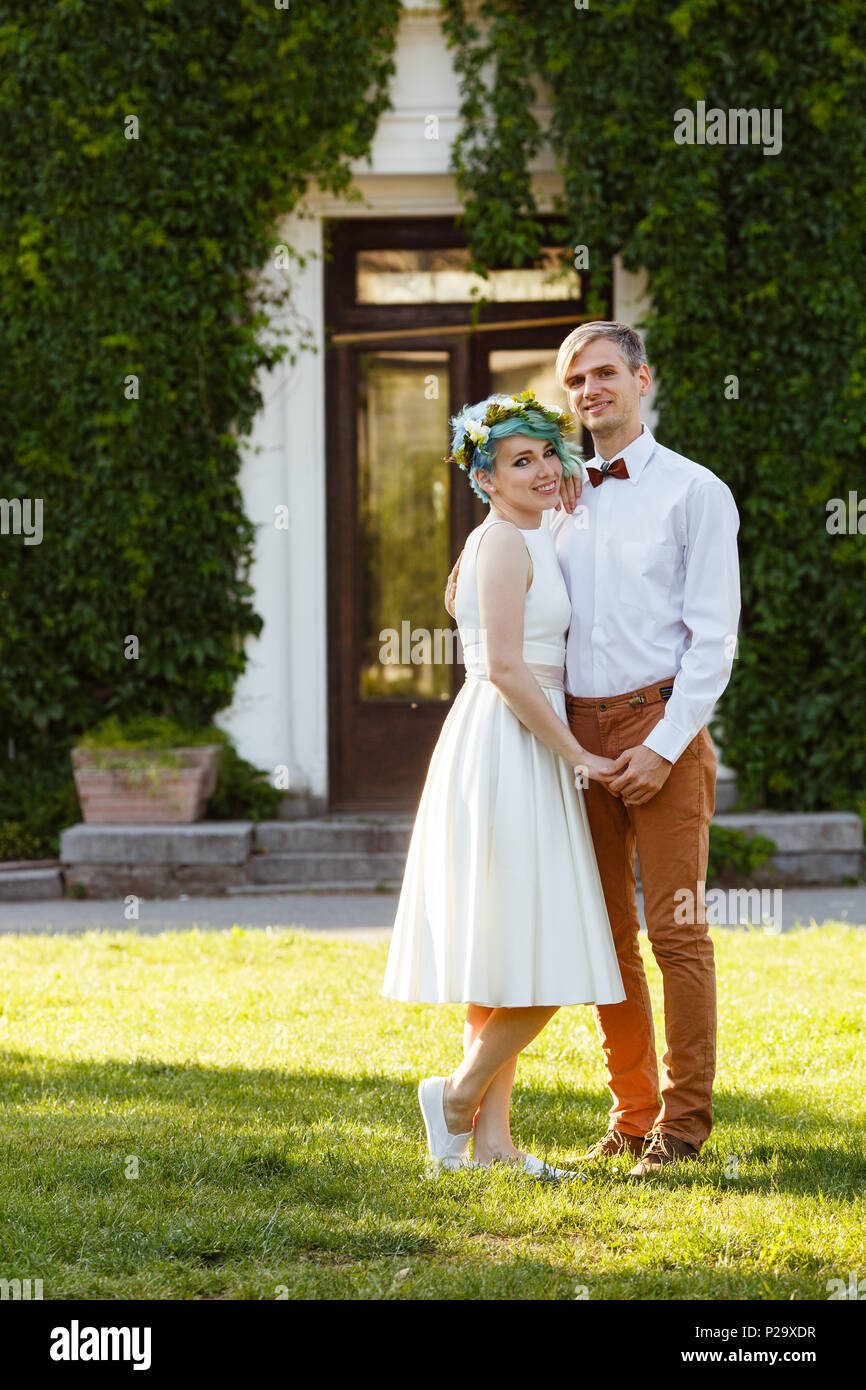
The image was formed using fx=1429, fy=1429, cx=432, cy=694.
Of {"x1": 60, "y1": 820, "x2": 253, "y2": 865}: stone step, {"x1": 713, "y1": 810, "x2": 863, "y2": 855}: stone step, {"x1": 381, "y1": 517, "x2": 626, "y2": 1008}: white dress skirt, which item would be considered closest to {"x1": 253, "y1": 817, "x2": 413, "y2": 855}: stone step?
{"x1": 60, "y1": 820, "x2": 253, "y2": 865}: stone step

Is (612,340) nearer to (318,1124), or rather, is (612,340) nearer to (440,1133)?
(440,1133)

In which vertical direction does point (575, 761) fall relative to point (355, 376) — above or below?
below

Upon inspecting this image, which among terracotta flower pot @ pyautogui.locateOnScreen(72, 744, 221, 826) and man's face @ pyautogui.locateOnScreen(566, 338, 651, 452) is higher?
man's face @ pyautogui.locateOnScreen(566, 338, 651, 452)

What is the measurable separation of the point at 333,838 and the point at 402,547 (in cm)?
211

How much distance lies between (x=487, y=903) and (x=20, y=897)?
5242 millimetres

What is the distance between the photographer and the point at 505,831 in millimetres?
3619

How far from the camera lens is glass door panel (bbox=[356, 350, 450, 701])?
940 cm

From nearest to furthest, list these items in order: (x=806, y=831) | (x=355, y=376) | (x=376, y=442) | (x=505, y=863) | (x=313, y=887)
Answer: (x=505, y=863) → (x=313, y=887) → (x=806, y=831) → (x=355, y=376) → (x=376, y=442)

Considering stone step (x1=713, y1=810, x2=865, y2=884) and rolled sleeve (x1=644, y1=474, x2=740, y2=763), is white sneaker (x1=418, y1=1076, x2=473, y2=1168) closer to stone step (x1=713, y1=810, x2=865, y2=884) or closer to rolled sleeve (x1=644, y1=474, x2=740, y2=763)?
rolled sleeve (x1=644, y1=474, x2=740, y2=763)

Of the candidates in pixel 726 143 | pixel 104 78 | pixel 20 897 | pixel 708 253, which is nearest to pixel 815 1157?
pixel 20 897

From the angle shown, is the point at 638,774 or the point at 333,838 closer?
the point at 638,774

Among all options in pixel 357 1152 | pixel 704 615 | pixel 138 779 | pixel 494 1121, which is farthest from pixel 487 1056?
pixel 138 779

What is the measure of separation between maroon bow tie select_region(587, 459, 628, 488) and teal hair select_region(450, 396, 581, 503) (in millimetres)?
79

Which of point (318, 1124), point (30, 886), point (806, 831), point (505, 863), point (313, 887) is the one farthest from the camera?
point (806, 831)
